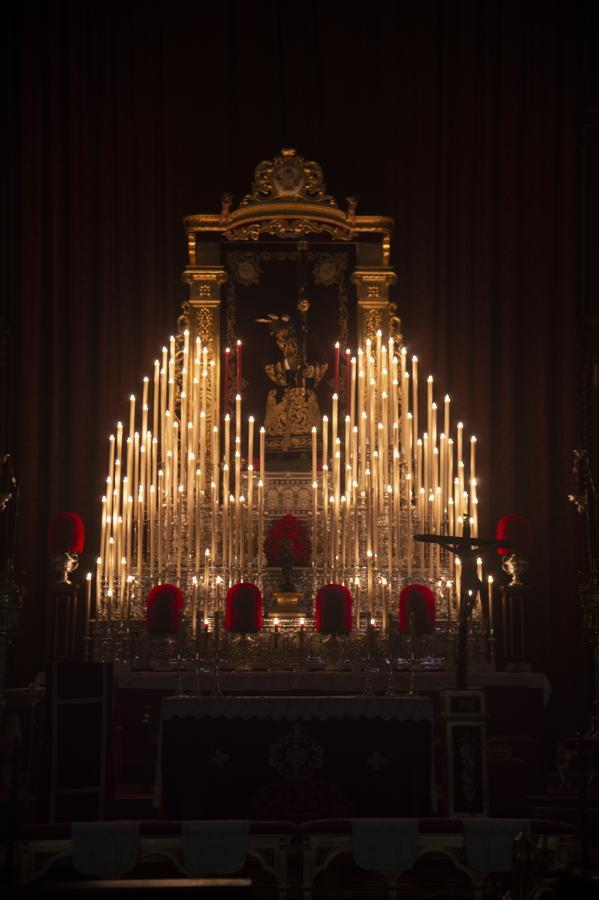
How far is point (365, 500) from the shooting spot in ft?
29.6

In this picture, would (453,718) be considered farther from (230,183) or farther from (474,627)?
(230,183)

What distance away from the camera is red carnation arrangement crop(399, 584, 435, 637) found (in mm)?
8055

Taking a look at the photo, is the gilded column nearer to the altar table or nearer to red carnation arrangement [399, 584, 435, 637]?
red carnation arrangement [399, 584, 435, 637]

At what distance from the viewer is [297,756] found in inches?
265

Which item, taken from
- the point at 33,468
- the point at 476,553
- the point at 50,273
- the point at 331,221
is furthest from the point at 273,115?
the point at 476,553

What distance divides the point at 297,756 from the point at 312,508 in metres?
2.67

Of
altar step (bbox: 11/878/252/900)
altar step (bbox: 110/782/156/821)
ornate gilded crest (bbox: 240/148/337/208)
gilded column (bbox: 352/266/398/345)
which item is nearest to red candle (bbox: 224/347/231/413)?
gilded column (bbox: 352/266/398/345)

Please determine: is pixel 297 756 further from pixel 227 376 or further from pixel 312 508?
pixel 227 376

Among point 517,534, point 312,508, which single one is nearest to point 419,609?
point 517,534

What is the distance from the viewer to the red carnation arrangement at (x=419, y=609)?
8.05 meters

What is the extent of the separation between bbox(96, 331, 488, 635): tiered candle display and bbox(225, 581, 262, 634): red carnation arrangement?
0.27 m

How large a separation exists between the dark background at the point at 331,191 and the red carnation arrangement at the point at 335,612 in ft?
7.85

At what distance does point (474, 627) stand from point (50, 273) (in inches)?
185

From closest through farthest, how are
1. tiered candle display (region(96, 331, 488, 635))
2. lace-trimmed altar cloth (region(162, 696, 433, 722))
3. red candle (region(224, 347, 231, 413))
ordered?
1. lace-trimmed altar cloth (region(162, 696, 433, 722))
2. tiered candle display (region(96, 331, 488, 635))
3. red candle (region(224, 347, 231, 413))
